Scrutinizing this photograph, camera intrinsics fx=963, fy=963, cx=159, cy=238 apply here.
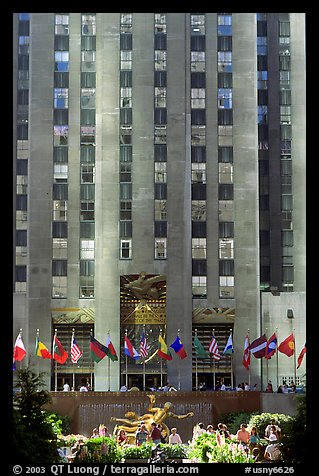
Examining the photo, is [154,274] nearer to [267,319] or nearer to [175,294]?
[175,294]

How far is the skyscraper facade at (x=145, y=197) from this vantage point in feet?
236

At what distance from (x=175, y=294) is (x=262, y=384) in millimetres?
9253

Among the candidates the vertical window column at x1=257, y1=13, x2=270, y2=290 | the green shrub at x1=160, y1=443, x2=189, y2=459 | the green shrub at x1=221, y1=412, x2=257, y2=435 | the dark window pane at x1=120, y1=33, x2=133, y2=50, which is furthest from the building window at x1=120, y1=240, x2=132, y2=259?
the green shrub at x1=160, y1=443, x2=189, y2=459

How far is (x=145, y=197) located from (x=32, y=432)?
149 ft

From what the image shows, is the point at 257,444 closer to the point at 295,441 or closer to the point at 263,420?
the point at 295,441

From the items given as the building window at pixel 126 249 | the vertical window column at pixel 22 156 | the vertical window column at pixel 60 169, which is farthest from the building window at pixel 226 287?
the vertical window column at pixel 22 156

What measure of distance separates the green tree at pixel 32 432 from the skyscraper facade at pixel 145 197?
40044 mm

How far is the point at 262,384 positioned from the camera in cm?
7025

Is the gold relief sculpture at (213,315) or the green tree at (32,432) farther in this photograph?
the gold relief sculpture at (213,315)

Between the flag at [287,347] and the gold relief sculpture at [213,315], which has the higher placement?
the gold relief sculpture at [213,315]

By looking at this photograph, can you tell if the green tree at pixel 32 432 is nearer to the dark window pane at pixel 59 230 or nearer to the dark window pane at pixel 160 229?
the dark window pane at pixel 160 229

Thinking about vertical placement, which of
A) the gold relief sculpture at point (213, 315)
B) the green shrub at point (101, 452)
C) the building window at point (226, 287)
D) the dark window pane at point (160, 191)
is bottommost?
the green shrub at point (101, 452)
